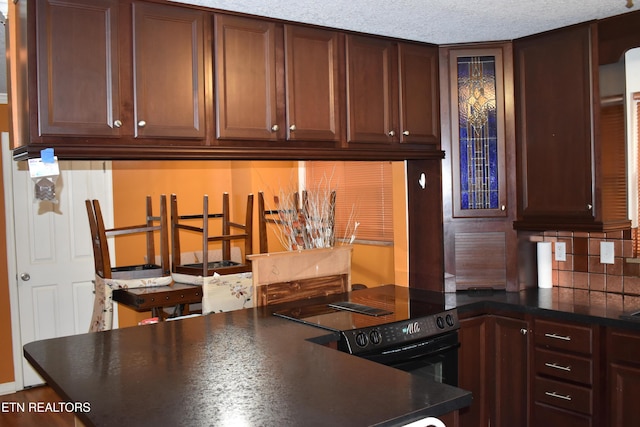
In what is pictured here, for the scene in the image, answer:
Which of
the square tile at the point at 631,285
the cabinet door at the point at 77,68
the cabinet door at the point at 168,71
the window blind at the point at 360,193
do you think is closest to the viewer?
the cabinet door at the point at 77,68

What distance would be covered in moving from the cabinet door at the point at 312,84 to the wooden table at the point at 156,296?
1539mm

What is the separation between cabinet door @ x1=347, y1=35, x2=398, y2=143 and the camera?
9.94 feet

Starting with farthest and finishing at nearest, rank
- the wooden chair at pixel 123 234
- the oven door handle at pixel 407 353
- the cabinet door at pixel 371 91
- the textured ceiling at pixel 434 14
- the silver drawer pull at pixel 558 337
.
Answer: the wooden chair at pixel 123 234, the cabinet door at pixel 371 91, the silver drawer pull at pixel 558 337, the textured ceiling at pixel 434 14, the oven door handle at pixel 407 353

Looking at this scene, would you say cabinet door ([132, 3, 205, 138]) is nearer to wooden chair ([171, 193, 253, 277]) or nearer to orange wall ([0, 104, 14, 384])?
wooden chair ([171, 193, 253, 277])

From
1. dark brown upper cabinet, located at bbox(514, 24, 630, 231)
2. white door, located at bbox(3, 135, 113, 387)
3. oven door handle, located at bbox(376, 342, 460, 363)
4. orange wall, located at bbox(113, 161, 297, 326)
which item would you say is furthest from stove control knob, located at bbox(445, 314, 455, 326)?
white door, located at bbox(3, 135, 113, 387)

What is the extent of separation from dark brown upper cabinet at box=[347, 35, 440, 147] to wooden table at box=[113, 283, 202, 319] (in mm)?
1584

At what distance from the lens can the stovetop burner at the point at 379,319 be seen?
2.49m

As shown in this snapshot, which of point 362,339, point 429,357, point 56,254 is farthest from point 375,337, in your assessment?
point 56,254

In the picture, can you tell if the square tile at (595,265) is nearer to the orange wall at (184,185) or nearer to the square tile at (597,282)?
the square tile at (597,282)

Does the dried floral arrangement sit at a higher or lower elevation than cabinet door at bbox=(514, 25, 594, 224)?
lower

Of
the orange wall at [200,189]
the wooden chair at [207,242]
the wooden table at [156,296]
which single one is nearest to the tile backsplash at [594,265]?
the orange wall at [200,189]

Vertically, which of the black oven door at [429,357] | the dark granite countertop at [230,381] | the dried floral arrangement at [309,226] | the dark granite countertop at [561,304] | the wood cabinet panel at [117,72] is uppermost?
the wood cabinet panel at [117,72]

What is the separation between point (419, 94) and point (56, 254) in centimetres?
345

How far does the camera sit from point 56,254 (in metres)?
5.07
